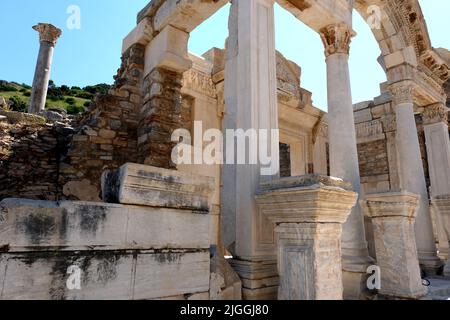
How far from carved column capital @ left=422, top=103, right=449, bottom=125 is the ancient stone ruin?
0.04 meters

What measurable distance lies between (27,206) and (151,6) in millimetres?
6099

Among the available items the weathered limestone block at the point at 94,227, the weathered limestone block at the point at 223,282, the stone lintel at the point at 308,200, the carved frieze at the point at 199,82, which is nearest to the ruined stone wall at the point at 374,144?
the carved frieze at the point at 199,82

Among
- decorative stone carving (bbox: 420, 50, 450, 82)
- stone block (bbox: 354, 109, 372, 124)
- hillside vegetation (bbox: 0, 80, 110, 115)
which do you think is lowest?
stone block (bbox: 354, 109, 372, 124)

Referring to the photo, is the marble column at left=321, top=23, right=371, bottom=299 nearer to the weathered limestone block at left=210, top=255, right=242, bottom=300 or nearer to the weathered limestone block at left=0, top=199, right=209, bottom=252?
the weathered limestone block at left=210, top=255, right=242, bottom=300

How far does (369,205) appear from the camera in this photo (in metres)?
4.14

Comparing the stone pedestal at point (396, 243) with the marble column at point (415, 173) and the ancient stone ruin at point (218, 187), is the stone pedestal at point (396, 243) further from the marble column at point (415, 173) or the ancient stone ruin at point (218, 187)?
the marble column at point (415, 173)

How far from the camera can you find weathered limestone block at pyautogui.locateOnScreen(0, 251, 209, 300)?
6.44 feet

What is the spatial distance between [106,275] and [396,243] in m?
3.46

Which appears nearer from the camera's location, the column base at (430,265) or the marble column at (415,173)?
the column base at (430,265)

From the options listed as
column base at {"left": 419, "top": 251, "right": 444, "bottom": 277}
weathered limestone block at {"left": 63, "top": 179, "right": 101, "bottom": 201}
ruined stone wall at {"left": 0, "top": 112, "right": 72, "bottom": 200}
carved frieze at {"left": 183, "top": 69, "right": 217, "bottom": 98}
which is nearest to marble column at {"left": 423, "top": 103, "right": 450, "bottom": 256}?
column base at {"left": 419, "top": 251, "right": 444, "bottom": 277}

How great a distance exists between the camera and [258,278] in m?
3.20

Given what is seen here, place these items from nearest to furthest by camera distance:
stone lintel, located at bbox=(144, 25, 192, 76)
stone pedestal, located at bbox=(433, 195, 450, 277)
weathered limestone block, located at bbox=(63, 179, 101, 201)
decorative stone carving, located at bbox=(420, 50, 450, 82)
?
1. weathered limestone block, located at bbox=(63, 179, 101, 201)
2. stone pedestal, located at bbox=(433, 195, 450, 277)
3. stone lintel, located at bbox=(144, 25, 192, 76)
4. decorative stone carving, located at bbox=(420, 50, 450, 82)

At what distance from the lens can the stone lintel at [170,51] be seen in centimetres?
635

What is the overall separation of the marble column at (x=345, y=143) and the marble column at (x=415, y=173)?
2722 millimetres
